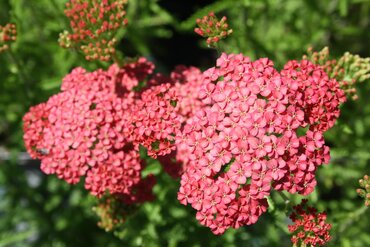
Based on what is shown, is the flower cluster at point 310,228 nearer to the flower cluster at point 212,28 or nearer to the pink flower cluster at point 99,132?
the pink flower cluster at point 99,132

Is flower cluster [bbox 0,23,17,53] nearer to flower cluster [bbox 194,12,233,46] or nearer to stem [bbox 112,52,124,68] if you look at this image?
stem [bbox 112,52,124,68]

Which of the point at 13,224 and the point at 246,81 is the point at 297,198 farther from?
the point at 13,224

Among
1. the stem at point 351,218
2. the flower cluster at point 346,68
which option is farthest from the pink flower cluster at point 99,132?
the stem at point 351,218

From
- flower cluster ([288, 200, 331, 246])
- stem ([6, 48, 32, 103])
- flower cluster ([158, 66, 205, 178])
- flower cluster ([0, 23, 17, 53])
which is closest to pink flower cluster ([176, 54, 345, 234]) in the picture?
flower cluster ([288, 200, 331, 246])

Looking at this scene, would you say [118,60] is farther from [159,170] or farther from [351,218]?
[351,218]

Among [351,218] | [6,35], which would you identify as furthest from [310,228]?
[6,35]

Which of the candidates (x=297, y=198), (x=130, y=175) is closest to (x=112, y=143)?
(x=130, y=175)
